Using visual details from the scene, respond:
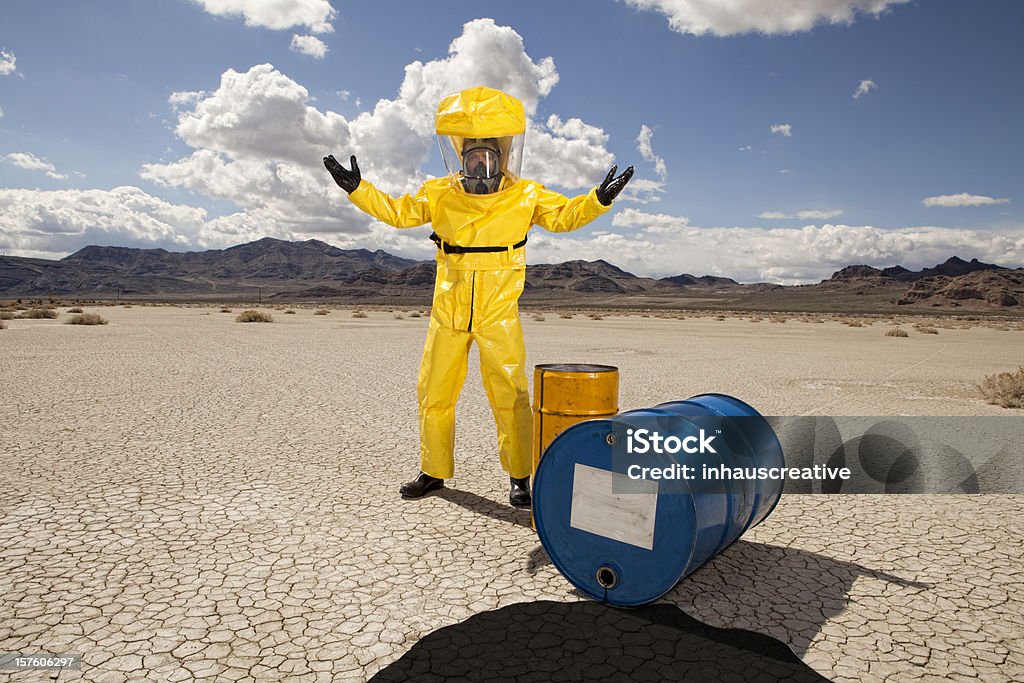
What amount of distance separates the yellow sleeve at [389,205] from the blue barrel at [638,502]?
2.10 m

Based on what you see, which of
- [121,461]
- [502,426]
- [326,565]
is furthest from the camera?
[121,461]

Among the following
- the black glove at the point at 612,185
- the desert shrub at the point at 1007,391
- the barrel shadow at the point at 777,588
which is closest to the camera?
the barrel shadow at the point at 777,588

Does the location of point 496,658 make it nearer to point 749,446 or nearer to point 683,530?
point 683,530

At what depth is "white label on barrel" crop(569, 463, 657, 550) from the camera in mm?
2754

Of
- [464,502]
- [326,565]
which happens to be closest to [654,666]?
[326,565]

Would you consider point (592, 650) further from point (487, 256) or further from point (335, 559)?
point (487, 256)

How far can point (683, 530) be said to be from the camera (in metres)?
2.68

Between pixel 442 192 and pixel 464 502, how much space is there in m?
2.13

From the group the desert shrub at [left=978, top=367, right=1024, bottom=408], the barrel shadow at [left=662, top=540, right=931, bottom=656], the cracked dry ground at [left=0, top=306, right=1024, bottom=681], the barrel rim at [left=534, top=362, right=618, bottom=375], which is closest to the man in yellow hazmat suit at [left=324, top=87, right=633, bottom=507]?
the barrel rim at [left=534, top=362, right=618, bottom=375]

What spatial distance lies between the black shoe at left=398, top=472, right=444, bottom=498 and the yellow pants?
159 millimetres

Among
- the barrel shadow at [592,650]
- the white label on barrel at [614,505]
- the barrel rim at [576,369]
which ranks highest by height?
the barrel rim at [576,369]

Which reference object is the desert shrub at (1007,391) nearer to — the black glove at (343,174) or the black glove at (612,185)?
the black glove at (612,185)

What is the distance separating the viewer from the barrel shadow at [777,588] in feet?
9.58

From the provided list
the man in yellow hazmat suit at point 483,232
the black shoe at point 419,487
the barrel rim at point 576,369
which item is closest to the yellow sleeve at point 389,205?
the man in yellow hazmat suit at point 483,232
